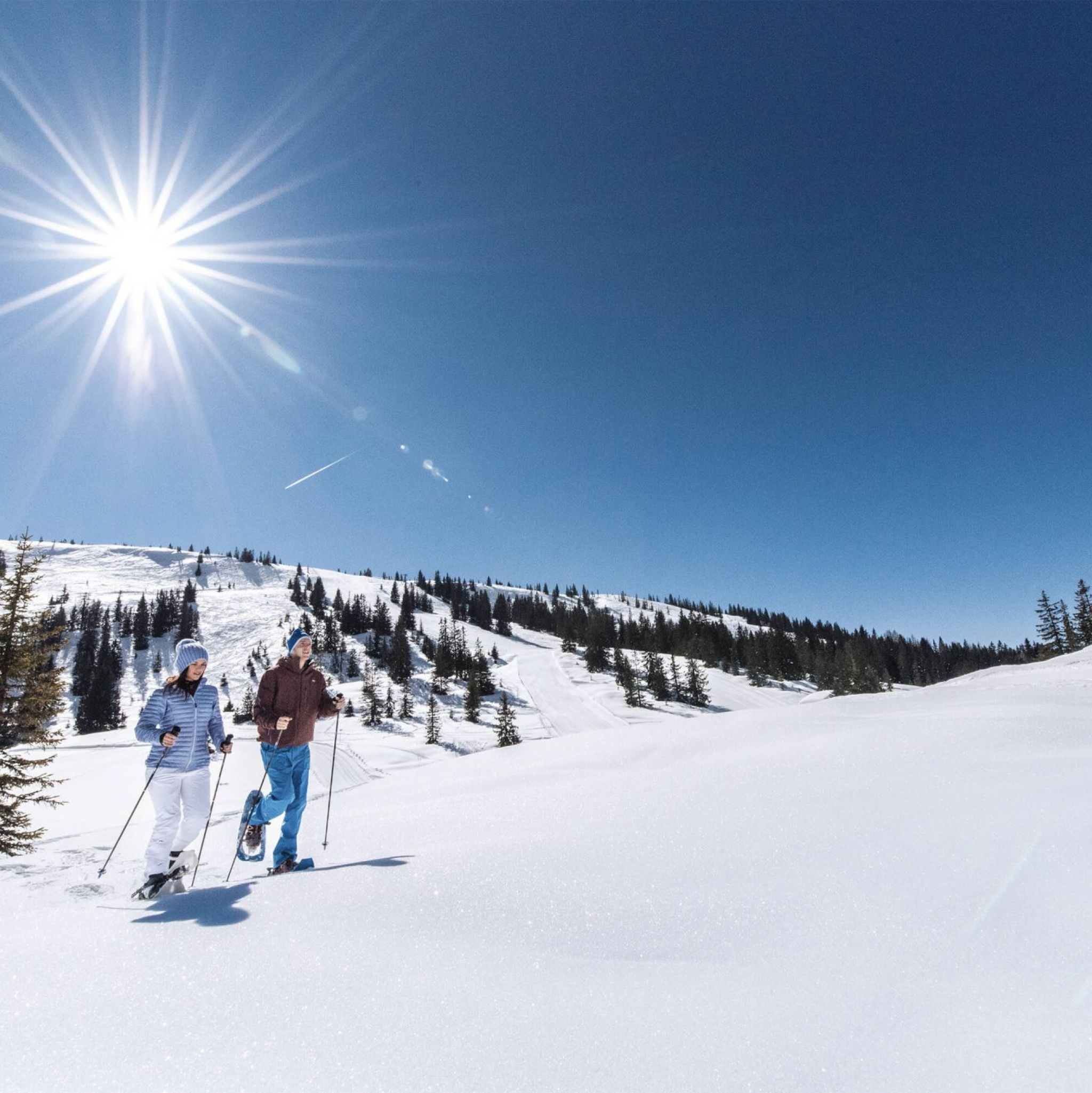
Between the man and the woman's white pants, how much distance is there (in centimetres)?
51

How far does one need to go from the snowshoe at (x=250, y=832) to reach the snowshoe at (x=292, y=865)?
0.54 meters

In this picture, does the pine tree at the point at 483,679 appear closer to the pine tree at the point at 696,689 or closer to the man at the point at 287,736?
the pine tree at the point at 696,689

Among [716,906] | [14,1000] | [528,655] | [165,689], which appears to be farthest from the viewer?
[528,655]

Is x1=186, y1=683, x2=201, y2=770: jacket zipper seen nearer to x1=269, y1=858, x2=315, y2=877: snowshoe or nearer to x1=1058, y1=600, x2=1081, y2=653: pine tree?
x1=269, y1=858, x2=315, y2=877: snowshoe

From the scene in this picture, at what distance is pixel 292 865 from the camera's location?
4.88 m

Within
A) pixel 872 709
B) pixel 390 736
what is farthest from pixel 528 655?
pixel 872 709

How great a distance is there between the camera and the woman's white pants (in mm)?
4660

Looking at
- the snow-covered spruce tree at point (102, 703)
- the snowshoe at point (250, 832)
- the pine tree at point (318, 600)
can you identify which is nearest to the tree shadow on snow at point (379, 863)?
the snowshoe at point (250, 832)

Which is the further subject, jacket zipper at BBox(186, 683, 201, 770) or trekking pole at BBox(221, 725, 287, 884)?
jacket zipper at BBox(186, 683, 201, 770)

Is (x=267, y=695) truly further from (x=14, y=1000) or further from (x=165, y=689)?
(x=14, y=1000)

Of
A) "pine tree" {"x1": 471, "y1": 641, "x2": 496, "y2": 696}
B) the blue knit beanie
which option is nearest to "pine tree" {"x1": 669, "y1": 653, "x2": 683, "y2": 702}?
"pine tree" {"x1": 471, "y1": 641, "x2": 496, "y2": 696}

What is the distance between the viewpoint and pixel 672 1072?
5.81 feet

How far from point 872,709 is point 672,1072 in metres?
7.45

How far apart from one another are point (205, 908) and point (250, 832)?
2.28m
